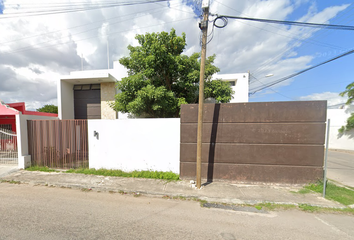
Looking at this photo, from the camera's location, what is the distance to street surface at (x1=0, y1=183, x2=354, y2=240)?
2.45 metres

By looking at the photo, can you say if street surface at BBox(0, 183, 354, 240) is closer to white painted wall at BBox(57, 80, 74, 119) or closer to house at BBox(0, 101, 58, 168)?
house at BBox(0, 101, 58, 168)

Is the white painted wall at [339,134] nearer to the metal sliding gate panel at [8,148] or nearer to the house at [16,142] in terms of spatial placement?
the house at [16,142]

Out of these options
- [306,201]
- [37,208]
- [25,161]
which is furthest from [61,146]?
[306,201]

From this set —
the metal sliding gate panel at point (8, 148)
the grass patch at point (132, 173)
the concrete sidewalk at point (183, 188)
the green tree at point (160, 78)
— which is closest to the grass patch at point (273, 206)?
the concrete sidewalk at point (183, 188)

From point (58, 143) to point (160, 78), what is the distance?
17.7 feet

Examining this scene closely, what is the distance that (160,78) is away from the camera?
23.3 feet

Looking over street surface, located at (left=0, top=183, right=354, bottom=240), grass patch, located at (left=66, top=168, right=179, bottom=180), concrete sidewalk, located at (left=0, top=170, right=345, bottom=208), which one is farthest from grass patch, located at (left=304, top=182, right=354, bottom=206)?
grass patch, located at (left=66, top=168, right=179, bottom=180)

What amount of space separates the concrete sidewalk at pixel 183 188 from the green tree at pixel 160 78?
3.20 meters

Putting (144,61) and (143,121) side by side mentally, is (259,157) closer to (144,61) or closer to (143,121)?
(143,121)

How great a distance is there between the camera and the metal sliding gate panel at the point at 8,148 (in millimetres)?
6098

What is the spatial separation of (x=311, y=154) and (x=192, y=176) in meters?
3.97

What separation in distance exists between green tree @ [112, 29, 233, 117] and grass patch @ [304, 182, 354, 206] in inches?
189

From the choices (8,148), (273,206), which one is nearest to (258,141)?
(273,206)

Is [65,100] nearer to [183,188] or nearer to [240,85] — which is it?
[183,188]
